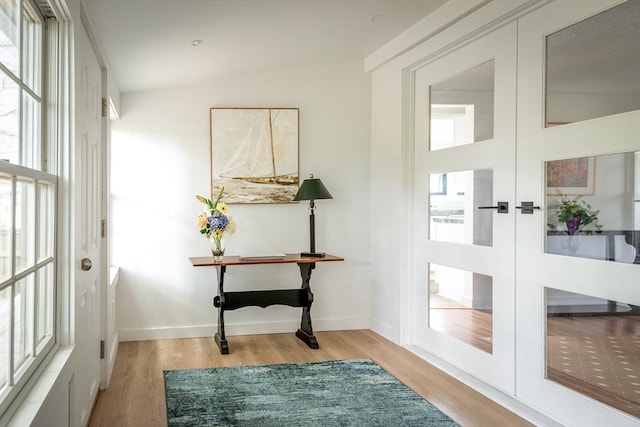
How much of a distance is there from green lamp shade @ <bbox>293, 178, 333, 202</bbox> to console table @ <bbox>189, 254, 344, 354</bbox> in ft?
1.65

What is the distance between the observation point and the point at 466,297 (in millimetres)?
3789

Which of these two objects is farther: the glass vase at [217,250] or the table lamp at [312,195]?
the table lamp at [312,195]

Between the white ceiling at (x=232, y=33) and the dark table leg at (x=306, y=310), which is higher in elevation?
the white ceiling at (x=232, y=33)

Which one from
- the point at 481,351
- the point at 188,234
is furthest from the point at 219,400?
the point at 188,234

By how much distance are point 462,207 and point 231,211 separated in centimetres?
214

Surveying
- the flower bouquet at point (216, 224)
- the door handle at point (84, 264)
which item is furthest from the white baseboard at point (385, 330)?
the door handle at point (84, 264)

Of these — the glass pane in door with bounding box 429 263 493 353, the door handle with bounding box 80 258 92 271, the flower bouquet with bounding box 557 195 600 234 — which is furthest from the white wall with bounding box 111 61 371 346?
the flower bouquet with bounding box 557 195 600 234

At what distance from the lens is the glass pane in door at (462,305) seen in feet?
11.7

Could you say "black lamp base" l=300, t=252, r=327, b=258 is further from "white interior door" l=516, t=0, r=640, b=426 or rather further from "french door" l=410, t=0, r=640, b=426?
"white interior door" l=516, t=0, r=640, b=426

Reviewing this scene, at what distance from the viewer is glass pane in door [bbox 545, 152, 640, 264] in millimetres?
2488

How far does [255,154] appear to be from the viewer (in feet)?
16.6

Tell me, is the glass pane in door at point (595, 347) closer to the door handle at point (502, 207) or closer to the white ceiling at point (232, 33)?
the door handle at point (502, 207)

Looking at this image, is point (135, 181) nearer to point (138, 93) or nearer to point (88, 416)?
point (138, 93)

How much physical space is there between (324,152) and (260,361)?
1994 millimetres
